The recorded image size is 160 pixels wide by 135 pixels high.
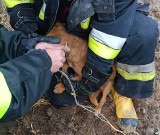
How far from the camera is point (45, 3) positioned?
238 cm

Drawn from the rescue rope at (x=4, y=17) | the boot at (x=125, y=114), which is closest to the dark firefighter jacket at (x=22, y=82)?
the boot at (x=125, y=114)

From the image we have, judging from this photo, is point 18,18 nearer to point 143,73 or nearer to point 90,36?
point 90,36

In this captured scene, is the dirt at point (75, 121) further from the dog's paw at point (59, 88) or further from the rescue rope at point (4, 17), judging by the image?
the rescue rope at point (4, 17)

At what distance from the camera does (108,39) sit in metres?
2.22

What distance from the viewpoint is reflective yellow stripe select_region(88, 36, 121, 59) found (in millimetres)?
2248

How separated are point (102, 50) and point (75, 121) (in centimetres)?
64

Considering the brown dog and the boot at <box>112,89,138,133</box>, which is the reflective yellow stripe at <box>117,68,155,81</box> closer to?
the brown dog

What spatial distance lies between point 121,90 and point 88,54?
409mm

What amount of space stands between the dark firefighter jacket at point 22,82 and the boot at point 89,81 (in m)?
0.52

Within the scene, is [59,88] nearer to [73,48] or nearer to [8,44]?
[73,48]

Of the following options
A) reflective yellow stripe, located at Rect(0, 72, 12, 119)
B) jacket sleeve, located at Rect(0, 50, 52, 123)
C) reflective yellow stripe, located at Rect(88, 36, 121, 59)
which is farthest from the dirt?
reflective yellow stripe, located at Rect(0, 72, 12, 119)

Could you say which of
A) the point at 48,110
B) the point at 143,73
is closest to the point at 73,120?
the point at 48,110

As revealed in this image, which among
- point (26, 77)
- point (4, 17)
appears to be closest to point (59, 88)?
point (26, 77)

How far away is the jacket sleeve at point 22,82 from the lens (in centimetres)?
166
